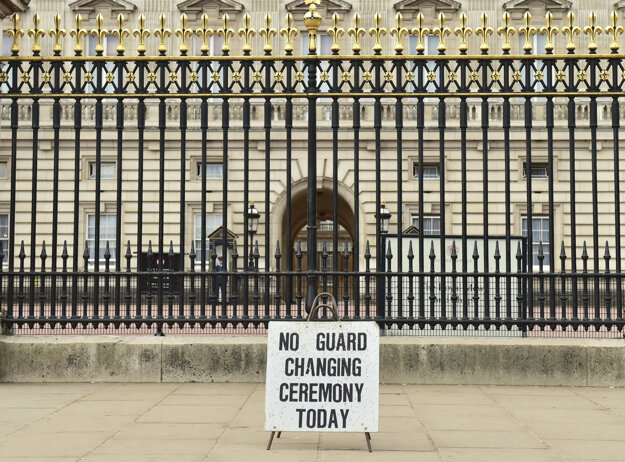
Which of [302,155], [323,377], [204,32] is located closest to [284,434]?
[323,377]

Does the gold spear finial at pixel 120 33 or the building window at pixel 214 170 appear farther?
the building window at pixel 214 170

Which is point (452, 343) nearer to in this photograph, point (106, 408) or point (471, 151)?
point (106, 408)

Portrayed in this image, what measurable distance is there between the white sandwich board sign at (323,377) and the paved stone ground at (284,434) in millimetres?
219

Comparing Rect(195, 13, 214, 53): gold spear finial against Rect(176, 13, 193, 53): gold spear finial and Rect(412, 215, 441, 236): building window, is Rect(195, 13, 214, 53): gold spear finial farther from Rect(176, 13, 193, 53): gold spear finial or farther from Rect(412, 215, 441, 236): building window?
Rect(412, 215, 441, 236): building window

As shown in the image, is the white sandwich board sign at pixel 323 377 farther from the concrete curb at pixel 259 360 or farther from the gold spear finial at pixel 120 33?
the gold spear finial at pixel 120 33

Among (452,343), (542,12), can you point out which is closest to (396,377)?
(452,343)

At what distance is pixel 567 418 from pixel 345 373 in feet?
8.02

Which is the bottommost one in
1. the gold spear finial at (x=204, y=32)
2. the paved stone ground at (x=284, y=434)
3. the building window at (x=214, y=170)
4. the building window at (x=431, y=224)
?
the paved stone ground at (x=284, y=434)

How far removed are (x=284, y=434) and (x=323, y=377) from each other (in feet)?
2.94

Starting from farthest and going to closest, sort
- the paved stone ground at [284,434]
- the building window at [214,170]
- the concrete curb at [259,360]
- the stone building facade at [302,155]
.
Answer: the building window at [214,170], the stone building facade at [302,155], the concrete curb at [259,360], the paved stone ground at [284,434]

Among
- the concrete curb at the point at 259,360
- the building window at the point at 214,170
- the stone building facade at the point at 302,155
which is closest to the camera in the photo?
the concrete curb at the point at 259,360

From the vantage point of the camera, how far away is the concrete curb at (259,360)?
381 inches

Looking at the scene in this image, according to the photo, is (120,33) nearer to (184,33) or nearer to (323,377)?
(184,33)

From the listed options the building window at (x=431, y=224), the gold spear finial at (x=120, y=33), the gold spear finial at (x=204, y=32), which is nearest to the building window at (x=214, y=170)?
the building window at (x=431, y=224)
